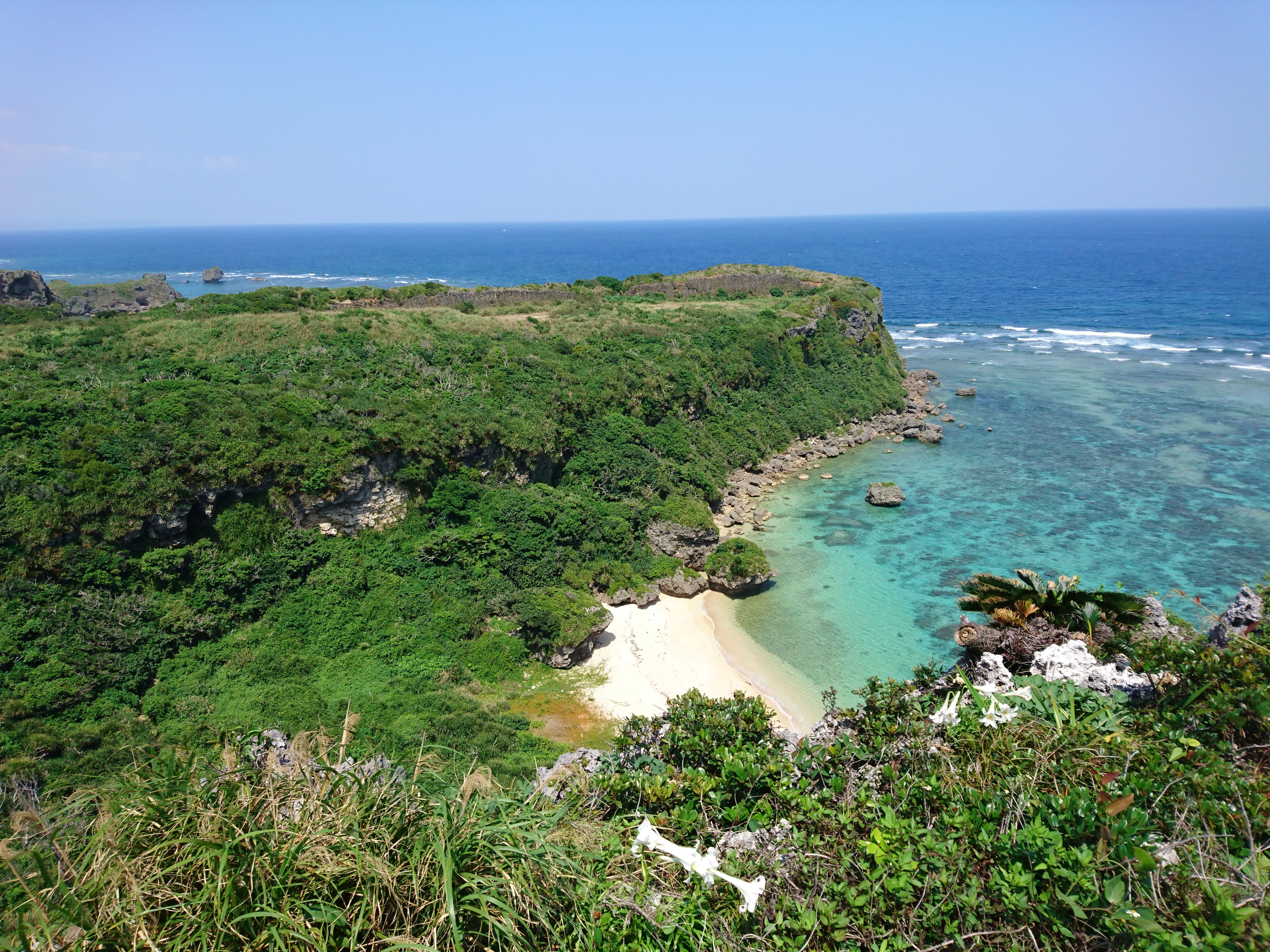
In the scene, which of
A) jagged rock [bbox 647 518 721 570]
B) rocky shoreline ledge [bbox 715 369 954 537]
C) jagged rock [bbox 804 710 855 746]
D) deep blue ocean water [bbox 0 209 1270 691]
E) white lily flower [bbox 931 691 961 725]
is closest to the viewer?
white lily flower [bbox 931 691 961 725]

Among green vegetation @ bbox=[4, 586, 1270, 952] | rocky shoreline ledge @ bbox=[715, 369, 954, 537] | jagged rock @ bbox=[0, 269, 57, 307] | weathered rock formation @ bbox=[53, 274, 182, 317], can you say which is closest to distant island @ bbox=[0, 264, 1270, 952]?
green vegetation @ bbox=[4, 586, 1270, 952]

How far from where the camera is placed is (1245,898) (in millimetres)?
5020

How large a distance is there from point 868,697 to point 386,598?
57.4 feet

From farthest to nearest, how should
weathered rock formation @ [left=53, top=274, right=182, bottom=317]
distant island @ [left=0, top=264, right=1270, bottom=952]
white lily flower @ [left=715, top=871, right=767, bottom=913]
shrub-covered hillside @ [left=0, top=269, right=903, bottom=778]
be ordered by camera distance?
weathered rock formation @ [left=53, top=274, right=182, bottom=317] → shrub-covered hillside @ [left=0, top=269, right=903, bottom=778] → white lily flower @ [left=715, top=871, right=767, bottom=913] → distant island @ [left=0, top=264, right=1270, bottom=952]

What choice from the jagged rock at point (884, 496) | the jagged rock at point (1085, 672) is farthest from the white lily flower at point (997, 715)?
the jagged rock at point (884, 496)

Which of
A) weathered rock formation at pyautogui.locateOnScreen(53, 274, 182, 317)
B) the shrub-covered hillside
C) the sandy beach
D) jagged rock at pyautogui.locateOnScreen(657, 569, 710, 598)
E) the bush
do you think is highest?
weathered rock formation at pyautogui.locateOnScreen(53, 274, 182, 317)

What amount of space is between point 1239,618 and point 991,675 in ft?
13.4

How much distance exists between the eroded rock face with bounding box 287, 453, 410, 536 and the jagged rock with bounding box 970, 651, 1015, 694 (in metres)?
20.2

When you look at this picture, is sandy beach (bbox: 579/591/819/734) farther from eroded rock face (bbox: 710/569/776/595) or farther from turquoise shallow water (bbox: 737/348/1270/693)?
turquoise shallow water (bbox: 737/348/1270/693)

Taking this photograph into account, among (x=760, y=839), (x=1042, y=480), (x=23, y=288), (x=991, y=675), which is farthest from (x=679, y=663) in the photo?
(x=23, y=288)

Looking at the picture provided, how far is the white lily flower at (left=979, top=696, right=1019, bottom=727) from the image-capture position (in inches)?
316

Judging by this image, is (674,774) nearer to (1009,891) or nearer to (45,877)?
(1009,891)

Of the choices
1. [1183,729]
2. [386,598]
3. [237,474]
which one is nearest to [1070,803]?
[1183,729]

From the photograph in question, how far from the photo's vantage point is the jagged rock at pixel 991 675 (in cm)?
1059
